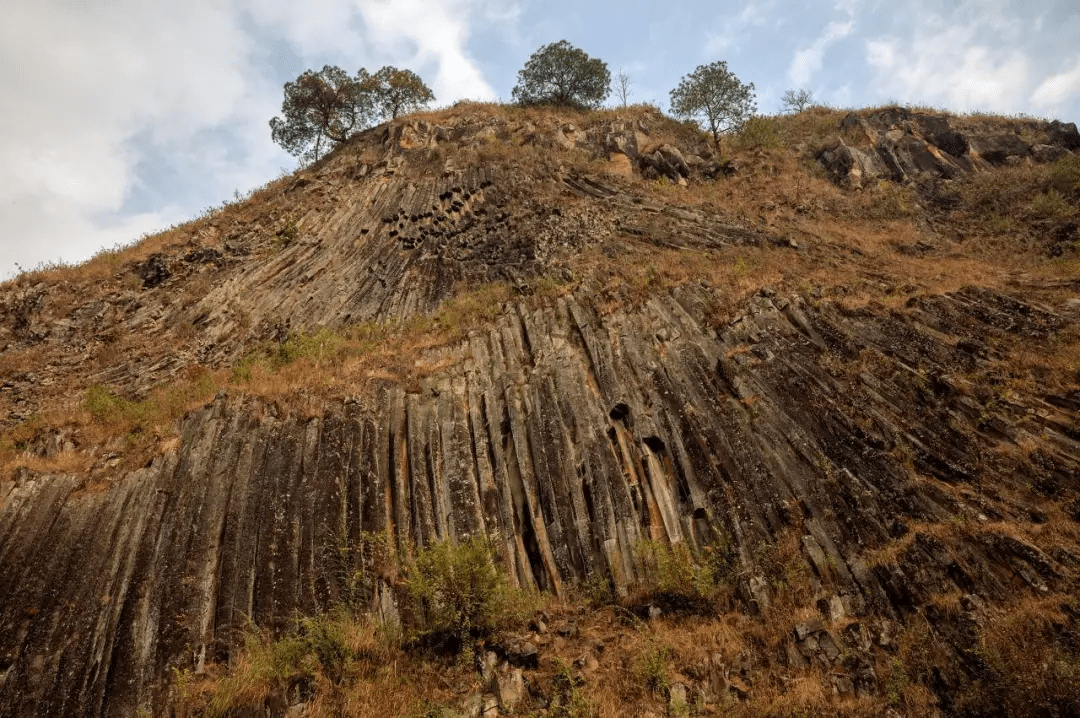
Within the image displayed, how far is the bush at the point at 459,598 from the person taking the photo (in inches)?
402

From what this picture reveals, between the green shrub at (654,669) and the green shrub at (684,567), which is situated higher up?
the green shrub at (684,567)

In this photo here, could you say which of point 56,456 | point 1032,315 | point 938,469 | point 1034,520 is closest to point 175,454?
point 56,456

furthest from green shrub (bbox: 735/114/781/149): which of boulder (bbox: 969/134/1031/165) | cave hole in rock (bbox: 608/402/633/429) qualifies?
cave hole in rock (bbox: 608/402/633/429)

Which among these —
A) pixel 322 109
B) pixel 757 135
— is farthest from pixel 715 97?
pixel 322 109

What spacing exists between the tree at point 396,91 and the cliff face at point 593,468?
20.8 metres

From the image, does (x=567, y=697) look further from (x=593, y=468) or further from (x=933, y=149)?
(x=933, y=149)

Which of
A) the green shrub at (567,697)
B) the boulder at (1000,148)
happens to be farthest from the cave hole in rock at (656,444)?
the boulder at (1000,148)

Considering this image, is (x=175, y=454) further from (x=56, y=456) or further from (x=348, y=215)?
(x=348, y=215)

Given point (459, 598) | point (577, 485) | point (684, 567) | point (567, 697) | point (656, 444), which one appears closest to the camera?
point (567, 697)

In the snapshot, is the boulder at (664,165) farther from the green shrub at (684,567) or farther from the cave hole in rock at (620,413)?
the green shrub at (684,567)

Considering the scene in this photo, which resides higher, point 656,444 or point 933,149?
point 933,149

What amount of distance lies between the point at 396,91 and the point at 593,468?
30.3 metres

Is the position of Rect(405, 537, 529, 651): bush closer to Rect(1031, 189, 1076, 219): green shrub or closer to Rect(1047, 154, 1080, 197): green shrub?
Rect(1031, 189, 1076, 219): green shrub

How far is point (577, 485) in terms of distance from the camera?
1234cm
